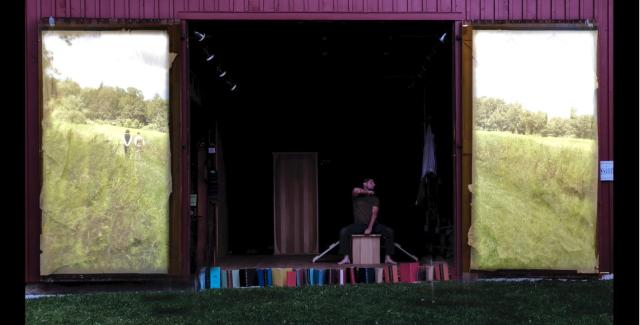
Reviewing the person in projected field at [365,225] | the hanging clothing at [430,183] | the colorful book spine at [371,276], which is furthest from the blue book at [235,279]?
the hanging clothing at [430,183]

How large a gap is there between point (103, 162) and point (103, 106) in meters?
0.64

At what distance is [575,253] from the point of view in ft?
30.4

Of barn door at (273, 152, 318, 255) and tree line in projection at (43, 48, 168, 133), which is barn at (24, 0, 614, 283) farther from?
barn door at (273, 152, 318, 255)

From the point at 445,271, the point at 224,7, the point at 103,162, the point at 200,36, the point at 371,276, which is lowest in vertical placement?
the point at 371,276

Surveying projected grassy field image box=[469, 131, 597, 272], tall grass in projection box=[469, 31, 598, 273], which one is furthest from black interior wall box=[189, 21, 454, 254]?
projected grassy field image box=[469, 131, 597, 272]

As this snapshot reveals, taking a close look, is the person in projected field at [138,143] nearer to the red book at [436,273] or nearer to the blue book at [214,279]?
the blue book at [214,279]

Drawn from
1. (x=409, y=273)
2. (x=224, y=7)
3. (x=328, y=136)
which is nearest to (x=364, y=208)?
(x=409, y=273)

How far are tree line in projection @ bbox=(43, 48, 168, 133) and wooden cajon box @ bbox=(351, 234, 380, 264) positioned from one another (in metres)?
3.60

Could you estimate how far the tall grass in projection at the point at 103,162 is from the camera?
909 centimetres

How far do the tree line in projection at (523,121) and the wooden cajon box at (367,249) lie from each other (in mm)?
2811

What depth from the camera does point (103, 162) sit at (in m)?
9.10

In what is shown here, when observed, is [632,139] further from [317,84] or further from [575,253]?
[317,84]

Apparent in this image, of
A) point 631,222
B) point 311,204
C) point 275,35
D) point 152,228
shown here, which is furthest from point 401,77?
point 631,222

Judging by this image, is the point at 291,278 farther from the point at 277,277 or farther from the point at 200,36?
the point at 200,36
